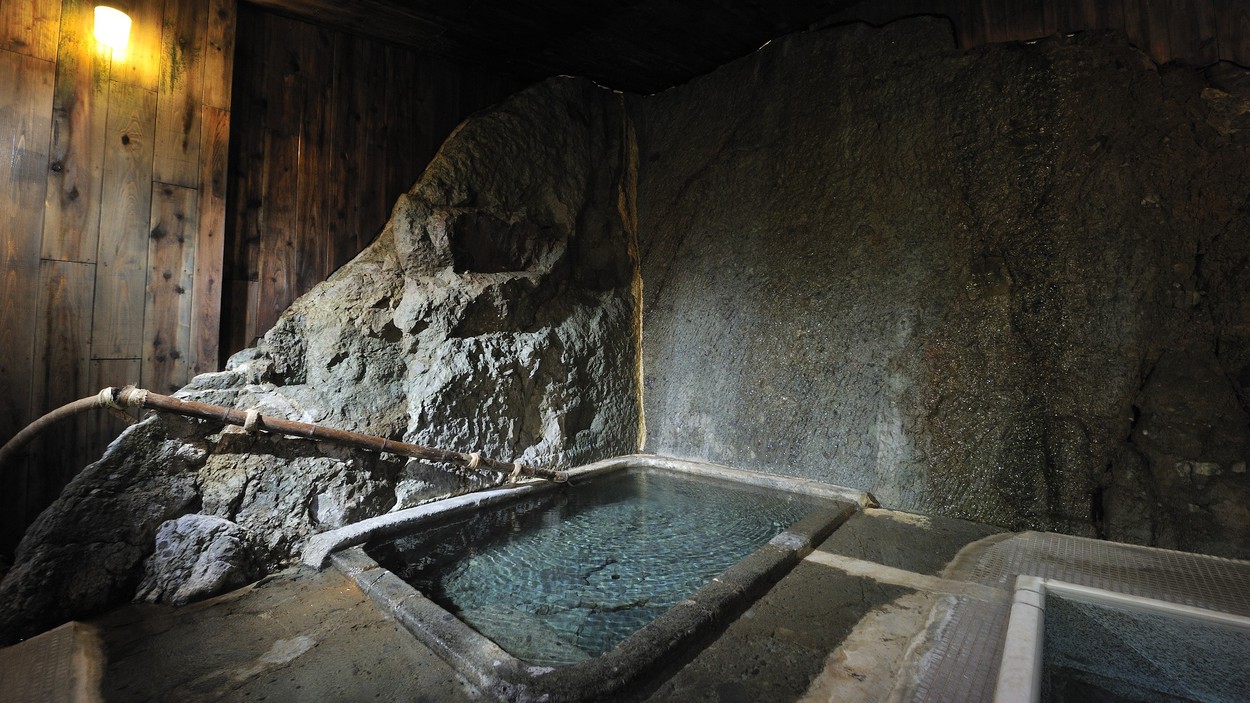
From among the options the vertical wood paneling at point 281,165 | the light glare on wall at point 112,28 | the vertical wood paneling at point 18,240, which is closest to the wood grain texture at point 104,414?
the vertical wood paneling at point 18,240

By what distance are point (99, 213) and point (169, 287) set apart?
0.53 m

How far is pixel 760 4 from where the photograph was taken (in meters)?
4.30

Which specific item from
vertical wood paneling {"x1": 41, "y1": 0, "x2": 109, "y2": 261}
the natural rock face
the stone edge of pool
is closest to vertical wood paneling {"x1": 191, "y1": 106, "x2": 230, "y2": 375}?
vertical wood paneling {"x1": 41, "y1": 0, "x2": 109, "y2": 261}

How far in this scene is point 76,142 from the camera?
3088 mm

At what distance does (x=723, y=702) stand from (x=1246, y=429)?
341cm

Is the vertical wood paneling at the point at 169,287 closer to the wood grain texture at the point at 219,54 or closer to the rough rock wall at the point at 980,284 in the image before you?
the wood grain texture at the point at 219,54

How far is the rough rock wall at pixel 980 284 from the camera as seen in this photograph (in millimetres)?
3070

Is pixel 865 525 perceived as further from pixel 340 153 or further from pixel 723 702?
pixel 340 153

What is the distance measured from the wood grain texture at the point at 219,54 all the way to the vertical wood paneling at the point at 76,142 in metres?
0.51

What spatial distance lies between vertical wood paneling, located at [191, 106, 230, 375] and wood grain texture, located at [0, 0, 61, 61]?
0.74m

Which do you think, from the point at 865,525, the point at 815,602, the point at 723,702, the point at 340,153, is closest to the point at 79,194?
the point at 340,153

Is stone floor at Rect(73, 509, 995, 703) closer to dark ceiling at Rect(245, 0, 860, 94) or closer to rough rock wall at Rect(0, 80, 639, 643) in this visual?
rough rock wall at Rect(0, 80, 639, 643)

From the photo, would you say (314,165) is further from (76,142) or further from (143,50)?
(76,142)

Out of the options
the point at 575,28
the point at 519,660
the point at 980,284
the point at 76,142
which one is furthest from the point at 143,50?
the point at 980,284
